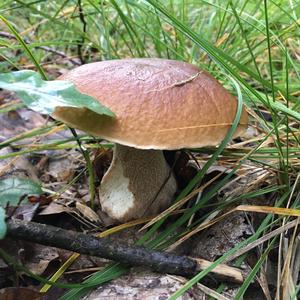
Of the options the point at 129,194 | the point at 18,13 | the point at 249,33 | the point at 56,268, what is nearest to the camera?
the point at 56,268

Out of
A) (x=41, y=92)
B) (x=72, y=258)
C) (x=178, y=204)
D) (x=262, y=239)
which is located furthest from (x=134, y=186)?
(x=41, y=92)

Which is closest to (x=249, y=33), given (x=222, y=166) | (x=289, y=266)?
(x=222, y=166)

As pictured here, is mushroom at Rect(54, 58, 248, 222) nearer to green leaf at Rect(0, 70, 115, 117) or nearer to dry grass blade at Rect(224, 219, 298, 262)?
green leaf at Rect(0, 70, 115, 117)

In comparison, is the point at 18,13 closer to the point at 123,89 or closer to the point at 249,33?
the point at 249,33

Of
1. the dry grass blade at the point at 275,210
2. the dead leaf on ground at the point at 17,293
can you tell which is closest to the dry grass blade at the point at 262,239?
the dry grass blade at the point at 275,210

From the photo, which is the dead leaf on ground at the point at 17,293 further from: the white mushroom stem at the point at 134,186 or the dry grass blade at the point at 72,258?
the white mushroom stem at the point at 134,186

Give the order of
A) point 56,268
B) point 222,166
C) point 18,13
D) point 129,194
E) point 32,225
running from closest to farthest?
point 32,225 < point 56,268 < point 129,194 < point 222,166 < point 18,13

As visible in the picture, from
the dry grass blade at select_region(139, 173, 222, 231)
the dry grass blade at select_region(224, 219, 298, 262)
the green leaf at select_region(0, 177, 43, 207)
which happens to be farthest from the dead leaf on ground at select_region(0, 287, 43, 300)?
the dry grass blade at select_region(224, 219, 298, 262)
